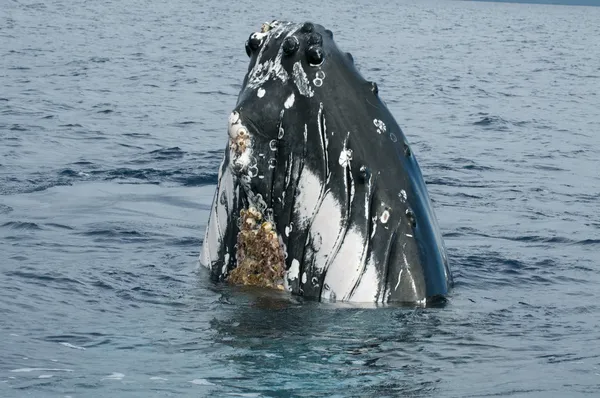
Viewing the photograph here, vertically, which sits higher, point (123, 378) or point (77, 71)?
point (123, 378)

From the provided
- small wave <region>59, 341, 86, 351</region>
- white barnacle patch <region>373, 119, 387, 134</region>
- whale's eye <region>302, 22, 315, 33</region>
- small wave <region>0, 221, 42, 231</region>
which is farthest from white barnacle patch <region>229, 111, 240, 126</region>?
small wave <region>0, 221, 42, 231</region>

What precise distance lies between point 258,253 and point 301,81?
1.01 metres

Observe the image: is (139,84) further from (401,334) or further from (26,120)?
(401,334)

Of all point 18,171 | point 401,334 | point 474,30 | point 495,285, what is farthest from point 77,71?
point 474,30

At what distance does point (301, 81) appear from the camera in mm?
6934

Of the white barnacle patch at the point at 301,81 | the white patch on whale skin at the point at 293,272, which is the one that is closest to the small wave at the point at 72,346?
the white patch on whale skin at the point at 293,272

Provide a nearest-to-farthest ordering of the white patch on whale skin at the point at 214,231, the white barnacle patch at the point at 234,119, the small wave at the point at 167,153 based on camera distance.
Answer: the white barnacle patch at the point at 234,119
the white patch on whale skin at the point at 214,231
the small wave at the point at 167,153

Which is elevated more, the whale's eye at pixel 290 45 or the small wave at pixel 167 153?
the whale's eye at pixel 290 45

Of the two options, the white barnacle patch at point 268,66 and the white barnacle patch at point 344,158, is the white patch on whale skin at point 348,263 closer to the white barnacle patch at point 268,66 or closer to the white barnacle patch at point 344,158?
the white barnacle patch at point 344,158

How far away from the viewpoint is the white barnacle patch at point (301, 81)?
22.7 feet

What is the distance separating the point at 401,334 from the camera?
22.2ft

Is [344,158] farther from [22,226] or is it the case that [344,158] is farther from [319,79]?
[22,226]

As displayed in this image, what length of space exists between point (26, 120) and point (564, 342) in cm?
1496

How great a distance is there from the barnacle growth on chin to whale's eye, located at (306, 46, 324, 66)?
35.8 inches
